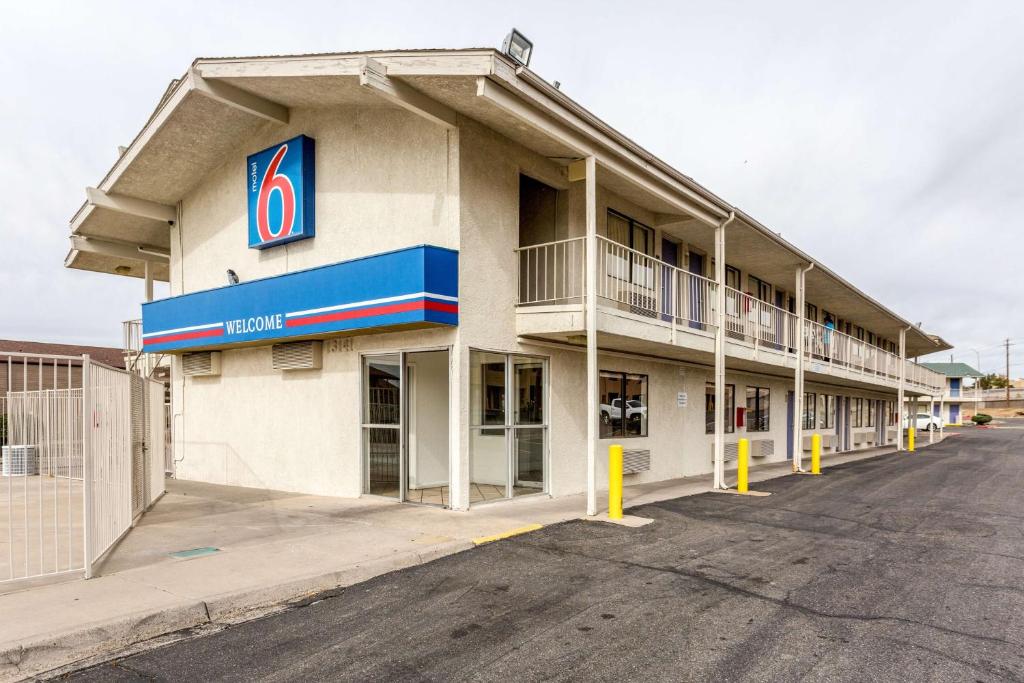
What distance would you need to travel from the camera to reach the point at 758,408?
1956 centimetres

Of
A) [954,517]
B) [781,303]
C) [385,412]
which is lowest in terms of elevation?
[954,517]

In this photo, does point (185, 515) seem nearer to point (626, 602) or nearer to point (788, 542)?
point (626, 602)

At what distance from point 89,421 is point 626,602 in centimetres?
508

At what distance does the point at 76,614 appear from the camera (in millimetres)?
5086

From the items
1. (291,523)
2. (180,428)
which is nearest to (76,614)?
(291,523)

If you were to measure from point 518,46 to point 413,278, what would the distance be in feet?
12.9

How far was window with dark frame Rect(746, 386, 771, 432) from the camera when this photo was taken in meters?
19.0

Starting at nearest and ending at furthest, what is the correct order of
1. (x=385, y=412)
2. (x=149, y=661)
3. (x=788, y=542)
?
(x=149, y=661)
(x=788, y=542)
(x=385, y=412)

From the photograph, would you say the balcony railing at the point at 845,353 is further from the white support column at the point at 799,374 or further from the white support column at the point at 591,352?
the white support column at the point at 591,352

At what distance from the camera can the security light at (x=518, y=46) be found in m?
9.99

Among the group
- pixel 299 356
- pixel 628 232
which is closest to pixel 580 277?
pixel 628 232

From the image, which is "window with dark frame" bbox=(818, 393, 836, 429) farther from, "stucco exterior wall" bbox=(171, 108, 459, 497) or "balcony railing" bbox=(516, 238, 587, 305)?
"stucco exterior wall" bbox=(171, 108, 459, 497)

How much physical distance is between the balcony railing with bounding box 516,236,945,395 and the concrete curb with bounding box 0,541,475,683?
5555 mm

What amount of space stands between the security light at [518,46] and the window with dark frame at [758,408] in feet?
39.7
